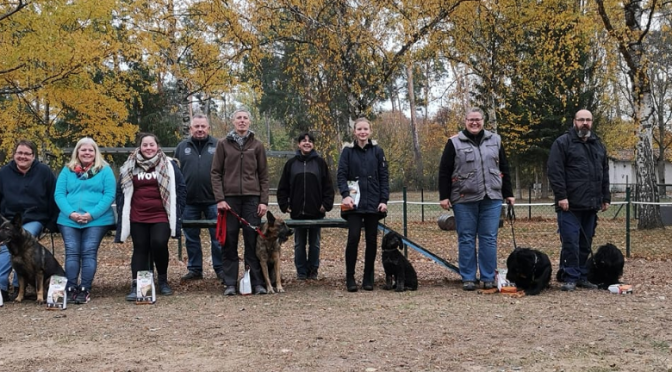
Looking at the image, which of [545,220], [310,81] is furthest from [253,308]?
[310,81]

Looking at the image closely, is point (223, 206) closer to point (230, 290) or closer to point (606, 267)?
point (230, 290)

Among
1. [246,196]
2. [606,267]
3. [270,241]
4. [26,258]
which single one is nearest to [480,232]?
[606,267]

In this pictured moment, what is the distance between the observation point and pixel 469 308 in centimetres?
560

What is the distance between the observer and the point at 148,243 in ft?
20.7

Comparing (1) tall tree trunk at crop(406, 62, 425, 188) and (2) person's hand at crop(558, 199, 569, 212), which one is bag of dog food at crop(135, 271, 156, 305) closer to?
(2) person's hand at crop(558, 199, 569, 212)

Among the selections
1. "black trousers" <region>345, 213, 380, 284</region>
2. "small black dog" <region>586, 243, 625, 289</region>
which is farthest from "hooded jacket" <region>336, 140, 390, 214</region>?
"small black dog" <region>586, 243, 625, 289</region>

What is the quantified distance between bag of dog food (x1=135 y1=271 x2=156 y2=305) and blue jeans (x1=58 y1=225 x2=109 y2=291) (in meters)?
0.57

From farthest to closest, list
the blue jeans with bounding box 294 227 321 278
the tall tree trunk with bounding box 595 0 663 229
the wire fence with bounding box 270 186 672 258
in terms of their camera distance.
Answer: the tall tree trunk with bounding box 595 0 663 229
the wire fence with bounding box 270 186 672 258
the blue jeans with bounding box 294 227 321 278

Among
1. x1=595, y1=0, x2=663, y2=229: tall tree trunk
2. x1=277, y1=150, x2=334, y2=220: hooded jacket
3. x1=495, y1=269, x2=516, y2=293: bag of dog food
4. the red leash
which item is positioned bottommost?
x1=495, y1=269, x2=516, y2=293: bag of dog food

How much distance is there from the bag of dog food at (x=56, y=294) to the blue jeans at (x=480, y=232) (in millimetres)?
4116

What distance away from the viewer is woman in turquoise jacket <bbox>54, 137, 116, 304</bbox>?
6141mm

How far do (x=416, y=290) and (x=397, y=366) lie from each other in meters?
2.87

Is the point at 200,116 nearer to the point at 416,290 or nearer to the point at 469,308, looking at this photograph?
the point at 416,290

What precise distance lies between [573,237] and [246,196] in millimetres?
3592
